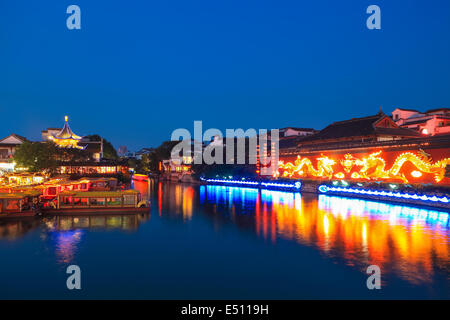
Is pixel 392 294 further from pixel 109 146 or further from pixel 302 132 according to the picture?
pixel 109 146

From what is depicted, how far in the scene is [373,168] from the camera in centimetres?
2955

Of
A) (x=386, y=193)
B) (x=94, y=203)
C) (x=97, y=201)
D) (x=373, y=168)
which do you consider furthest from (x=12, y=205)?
(x=373, y=168)

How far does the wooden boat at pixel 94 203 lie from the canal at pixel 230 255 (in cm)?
65

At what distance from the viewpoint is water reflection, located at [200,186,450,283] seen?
10.8m

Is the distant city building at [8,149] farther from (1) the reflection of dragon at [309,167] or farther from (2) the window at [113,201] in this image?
(1) the reflection of dragon at [309,167]

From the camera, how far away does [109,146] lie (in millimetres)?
72250

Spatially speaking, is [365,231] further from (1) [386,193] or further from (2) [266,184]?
(2) [266,184]

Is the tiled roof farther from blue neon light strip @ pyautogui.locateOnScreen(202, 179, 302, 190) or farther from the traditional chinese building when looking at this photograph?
blue neon light strip @ pyautogui.locateOnScreen(202, 179, 302, 190)

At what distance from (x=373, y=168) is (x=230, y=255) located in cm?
2174

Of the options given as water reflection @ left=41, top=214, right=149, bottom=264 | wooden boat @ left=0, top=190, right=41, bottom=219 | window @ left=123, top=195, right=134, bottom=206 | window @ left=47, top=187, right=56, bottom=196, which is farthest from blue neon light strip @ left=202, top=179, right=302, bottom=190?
wooden boat @ left=0, top=190, right=41, bottom=219
